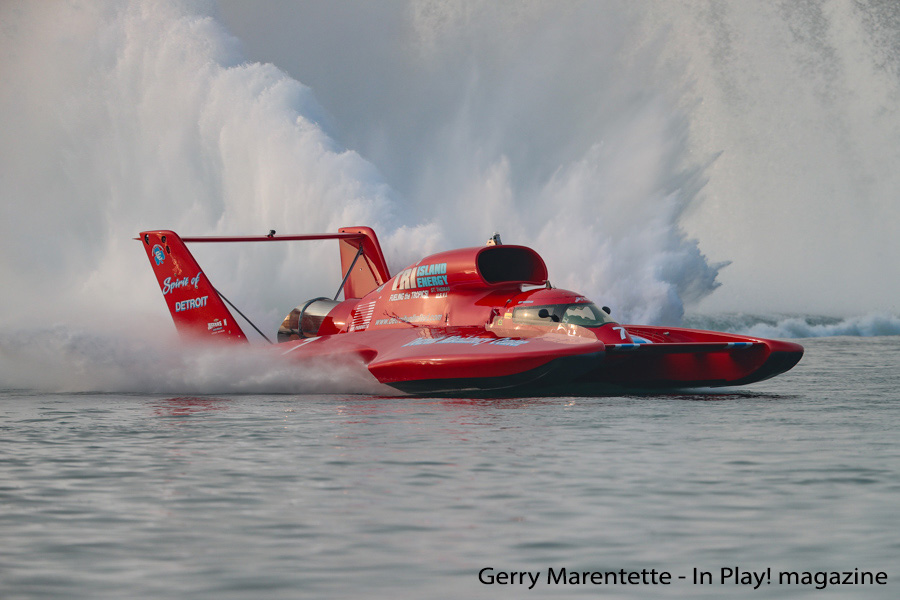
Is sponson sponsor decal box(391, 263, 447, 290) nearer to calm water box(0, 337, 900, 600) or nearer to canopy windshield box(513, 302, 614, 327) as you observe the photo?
canopy windshield box(513, 302, 614, 327)

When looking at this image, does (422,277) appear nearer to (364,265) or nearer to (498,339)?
(498,339)

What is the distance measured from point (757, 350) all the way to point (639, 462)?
21.9ft

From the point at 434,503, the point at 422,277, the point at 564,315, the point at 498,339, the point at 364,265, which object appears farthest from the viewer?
the point at 364,265

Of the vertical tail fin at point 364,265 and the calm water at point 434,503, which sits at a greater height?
the vertical tail fin at point 364,265

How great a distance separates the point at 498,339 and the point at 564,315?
0.95m

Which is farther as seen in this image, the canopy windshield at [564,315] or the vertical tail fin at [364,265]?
the vertical tail fin at [364,265]

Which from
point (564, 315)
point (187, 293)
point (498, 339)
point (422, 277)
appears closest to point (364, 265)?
point (187, 293)

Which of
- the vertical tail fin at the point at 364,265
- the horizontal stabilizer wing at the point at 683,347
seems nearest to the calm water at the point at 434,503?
the horizontal stabilizer wing at the point at 683,347

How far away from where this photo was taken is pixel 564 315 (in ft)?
39.4

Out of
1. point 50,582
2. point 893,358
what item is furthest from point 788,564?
point 893,358

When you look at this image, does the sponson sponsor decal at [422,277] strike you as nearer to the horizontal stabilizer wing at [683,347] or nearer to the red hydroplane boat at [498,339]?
the red hydroplane boat at [498,339]

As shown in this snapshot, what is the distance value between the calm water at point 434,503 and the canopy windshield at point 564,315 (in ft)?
9.82

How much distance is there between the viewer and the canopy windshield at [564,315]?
12.0 metres

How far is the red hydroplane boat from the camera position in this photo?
441 inches
